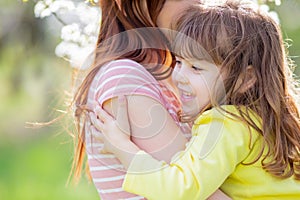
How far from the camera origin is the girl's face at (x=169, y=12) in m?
1.82

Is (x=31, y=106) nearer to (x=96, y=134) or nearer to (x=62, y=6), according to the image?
(x=62, y=6)

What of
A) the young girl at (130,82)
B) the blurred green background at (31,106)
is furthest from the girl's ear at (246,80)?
the blurred green background at (31,106)

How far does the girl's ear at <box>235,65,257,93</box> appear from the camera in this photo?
1.62 meters

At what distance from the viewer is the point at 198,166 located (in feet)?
5.03

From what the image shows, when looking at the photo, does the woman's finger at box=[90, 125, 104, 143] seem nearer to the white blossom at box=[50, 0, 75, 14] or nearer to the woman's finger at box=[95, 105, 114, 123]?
the woman's finger at box=[95, 105, 114, 123]

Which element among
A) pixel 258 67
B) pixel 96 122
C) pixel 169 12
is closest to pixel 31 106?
pixel 169 12

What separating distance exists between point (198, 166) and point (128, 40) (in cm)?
39

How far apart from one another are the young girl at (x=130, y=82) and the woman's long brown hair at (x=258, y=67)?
121 millimetres

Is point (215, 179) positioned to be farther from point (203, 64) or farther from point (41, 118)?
point (41, 118)

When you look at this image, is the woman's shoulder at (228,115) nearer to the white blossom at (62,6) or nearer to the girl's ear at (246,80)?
the girl's ear at (246,80)

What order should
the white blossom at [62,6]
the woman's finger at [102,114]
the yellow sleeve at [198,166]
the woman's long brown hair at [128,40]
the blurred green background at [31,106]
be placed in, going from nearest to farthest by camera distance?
the yellow sleeve at [198,166]
the woman's finger at [102,114]
the woman's long brown hair at [128,40]
the white blossom at [62,6]
the blurred green background at [31,106]

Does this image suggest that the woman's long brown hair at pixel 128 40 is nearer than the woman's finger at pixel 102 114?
No

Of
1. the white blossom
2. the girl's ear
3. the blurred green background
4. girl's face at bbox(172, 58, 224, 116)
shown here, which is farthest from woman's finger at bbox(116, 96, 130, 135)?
the blurred green background

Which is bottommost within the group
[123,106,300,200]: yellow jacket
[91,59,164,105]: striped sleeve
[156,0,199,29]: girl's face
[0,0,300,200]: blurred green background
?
[0,0,300,200]: blurred green background
